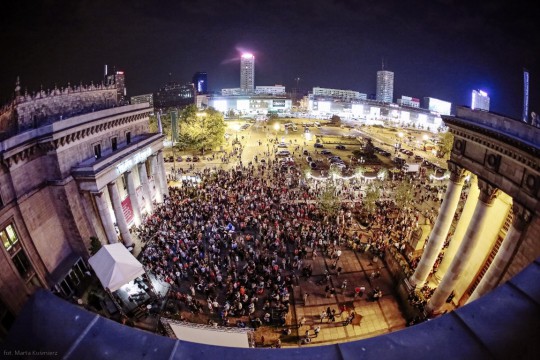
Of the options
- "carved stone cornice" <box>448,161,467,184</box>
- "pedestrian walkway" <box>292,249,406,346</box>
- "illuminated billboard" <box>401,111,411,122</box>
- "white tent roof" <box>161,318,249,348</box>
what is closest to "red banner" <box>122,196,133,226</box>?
"pedestrian walkway" <box>292,249,406,346</box>

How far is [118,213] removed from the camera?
22438 millimetres

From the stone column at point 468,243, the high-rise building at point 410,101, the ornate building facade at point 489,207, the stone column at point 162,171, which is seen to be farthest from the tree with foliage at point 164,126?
the high-rise building at point 410,101

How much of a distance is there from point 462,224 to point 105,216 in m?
23.2

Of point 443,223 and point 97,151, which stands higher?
point 97,151

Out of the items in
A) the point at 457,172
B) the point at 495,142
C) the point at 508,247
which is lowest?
the point at 508,247

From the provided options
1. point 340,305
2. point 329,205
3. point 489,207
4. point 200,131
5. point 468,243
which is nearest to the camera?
point 489,207

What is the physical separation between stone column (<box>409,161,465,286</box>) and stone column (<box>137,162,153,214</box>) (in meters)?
23.9

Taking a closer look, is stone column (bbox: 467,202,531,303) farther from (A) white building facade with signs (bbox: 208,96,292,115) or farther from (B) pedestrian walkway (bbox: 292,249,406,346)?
(A) white building facade with signs (bbox: 208,96,292,115)

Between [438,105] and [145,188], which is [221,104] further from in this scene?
[145,188]

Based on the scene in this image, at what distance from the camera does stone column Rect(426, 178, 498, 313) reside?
14045mm

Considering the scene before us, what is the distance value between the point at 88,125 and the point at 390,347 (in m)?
23.9

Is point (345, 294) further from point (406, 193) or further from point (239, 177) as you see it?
point (239, 177)

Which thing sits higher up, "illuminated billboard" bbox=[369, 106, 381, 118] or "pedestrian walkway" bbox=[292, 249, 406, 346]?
"illuminated billboard" bbox=[369, 106, 381, 118]

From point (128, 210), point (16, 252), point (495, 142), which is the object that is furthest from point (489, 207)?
point (128, 210)
